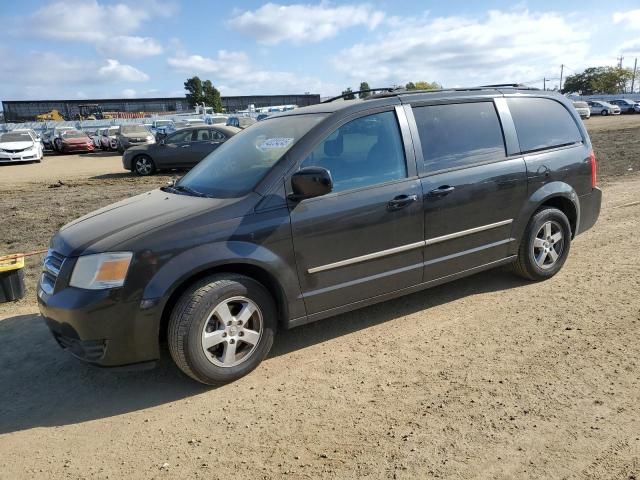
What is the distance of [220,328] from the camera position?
3391 millimetres

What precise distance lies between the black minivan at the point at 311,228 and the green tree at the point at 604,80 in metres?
107

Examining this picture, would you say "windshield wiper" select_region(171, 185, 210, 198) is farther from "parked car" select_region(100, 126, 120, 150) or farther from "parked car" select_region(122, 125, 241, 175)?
"parked car" select_region(100, 126, 120, 150)

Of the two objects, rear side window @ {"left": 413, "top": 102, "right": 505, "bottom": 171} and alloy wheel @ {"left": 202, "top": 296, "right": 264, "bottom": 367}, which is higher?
rear side window @ {"left": 413, "top": 102, "right": 505, "bottom": 171}

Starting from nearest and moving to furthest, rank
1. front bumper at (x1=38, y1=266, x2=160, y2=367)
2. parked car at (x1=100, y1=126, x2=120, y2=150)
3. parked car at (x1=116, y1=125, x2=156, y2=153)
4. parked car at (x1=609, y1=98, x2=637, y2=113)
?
1. front bumper at (x1=38, y1=266, x2=160, y2=367)
2. parked car at (x1=116, y1=125, x2=156, y2=153)
3. parked car at (x1=100, y1=126, x2=120, y2=150)
4. parked car at (x1=609, y1=98, x2=637, y2=113)

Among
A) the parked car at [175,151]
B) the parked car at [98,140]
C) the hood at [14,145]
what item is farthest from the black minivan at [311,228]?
the parked car at [98,140]

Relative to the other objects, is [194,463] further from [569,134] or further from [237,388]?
[569,134]

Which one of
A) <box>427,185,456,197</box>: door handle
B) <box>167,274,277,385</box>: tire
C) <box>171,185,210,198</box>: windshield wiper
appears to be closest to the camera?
<box>167,274,277,385</box>: tire

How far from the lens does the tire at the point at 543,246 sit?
4773 mm

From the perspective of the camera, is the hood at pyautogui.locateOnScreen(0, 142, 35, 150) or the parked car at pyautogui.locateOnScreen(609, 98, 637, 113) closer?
the hood at pyautogui.locateOnScreen(0, 142, 35, 150)

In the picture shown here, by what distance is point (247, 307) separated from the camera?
3457mm

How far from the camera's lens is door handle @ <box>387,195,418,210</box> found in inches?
153

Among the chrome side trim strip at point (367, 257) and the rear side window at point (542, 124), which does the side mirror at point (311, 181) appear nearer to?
the chrome side trim strip at point (367, 257)

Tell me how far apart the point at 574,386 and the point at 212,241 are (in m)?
2.44

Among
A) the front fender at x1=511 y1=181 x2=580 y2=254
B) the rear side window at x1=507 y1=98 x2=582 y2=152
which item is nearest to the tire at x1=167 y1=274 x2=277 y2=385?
the front fender at x1=511 y1=181 x2=580 y2=254
